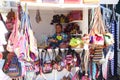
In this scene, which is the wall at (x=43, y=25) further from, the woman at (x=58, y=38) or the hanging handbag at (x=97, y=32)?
the hanging handbag at (x=97, y=32)

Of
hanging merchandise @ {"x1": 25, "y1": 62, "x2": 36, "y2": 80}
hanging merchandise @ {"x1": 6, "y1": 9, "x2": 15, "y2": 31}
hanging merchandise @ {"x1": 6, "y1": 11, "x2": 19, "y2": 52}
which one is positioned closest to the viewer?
hanging merchandise @ {"x1": 6, "y1": 11, "x2": 19, "y2": 52}

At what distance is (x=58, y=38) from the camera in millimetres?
4555

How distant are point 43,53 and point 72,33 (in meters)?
0.65

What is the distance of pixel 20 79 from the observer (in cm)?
421

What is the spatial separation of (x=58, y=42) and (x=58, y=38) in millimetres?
106

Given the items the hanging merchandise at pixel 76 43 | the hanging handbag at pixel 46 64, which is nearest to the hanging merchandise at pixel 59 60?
the hanging handbag at pixel 46 64

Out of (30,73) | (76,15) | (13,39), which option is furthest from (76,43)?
(13,39)

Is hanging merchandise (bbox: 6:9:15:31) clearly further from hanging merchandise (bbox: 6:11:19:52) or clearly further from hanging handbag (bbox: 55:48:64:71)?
hanging handbag (bbox: 55:48:64:71)

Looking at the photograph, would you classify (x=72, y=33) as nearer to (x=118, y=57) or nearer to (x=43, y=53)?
(x=43, y=53)

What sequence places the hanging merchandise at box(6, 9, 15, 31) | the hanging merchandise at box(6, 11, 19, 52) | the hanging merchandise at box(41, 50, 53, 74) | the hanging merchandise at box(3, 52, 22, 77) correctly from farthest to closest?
the hanging merchandise at box(41, 50, 53, 74)
the hanging merchandise at box(6, 9, 15, 31)
the hanging merchandise at box(3, 52, 22, 77)
the hanging merchandise at box(6, 11, 19, 52)

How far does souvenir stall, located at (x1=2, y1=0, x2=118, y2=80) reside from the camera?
12.3ft

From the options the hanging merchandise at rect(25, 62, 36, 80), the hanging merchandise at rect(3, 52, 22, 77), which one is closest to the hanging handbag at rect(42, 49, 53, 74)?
the hanging merchandise at rect(25, 62, 36, 80)

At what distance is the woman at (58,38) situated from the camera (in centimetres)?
443

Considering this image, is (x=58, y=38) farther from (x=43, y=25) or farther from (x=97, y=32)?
(x=97, y=32)
